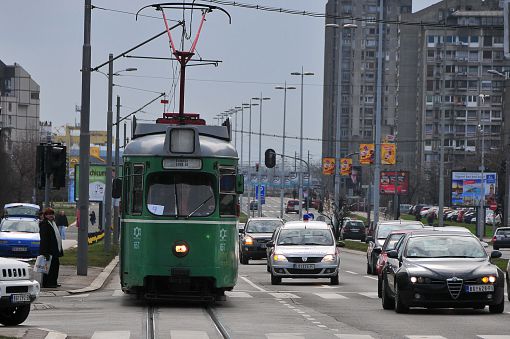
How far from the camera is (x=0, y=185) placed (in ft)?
358

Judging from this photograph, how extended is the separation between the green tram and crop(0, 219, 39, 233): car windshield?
1211 inches

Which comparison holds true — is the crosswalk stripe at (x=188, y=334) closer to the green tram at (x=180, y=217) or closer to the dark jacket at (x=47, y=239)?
the green tram at (x=180, y=217)

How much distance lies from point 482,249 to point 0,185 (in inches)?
3454

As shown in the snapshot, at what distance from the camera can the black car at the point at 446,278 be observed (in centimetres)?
2281

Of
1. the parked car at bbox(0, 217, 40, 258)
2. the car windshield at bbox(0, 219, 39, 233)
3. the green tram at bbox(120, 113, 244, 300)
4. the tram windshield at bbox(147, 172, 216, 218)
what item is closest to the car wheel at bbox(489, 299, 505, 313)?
the green tram at bbox(120, 113, 244, 300)

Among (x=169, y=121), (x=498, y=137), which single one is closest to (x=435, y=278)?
(x=169, y=121)

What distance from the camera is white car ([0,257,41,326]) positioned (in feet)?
61.3

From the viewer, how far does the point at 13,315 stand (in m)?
19.8

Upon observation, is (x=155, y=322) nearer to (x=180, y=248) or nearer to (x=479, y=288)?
(x=180, y=248)

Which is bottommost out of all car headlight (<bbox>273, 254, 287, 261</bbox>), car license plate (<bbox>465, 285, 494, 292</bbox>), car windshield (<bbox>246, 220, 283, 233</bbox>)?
car headlight (<bbox>273, 254, 287, 261</bbox>)

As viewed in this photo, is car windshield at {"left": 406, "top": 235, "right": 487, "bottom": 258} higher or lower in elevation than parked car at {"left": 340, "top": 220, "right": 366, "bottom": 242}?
higher

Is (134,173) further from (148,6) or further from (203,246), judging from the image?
(148,6)

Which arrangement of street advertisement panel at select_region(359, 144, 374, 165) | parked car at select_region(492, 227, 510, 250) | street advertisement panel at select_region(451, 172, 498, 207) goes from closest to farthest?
parked car at select_region(492, 227, 510, 250), street advertisement panel at select_region(359, 144, 374, 165), street advertisement panel at select_region(451, 172, 498, 207)

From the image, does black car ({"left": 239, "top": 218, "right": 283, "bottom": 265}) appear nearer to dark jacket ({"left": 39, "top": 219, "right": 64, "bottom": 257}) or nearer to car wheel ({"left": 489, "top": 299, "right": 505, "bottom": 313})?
dark jacket ({"left": 39, "top": 219, "right": 64, "bottom": 257})
